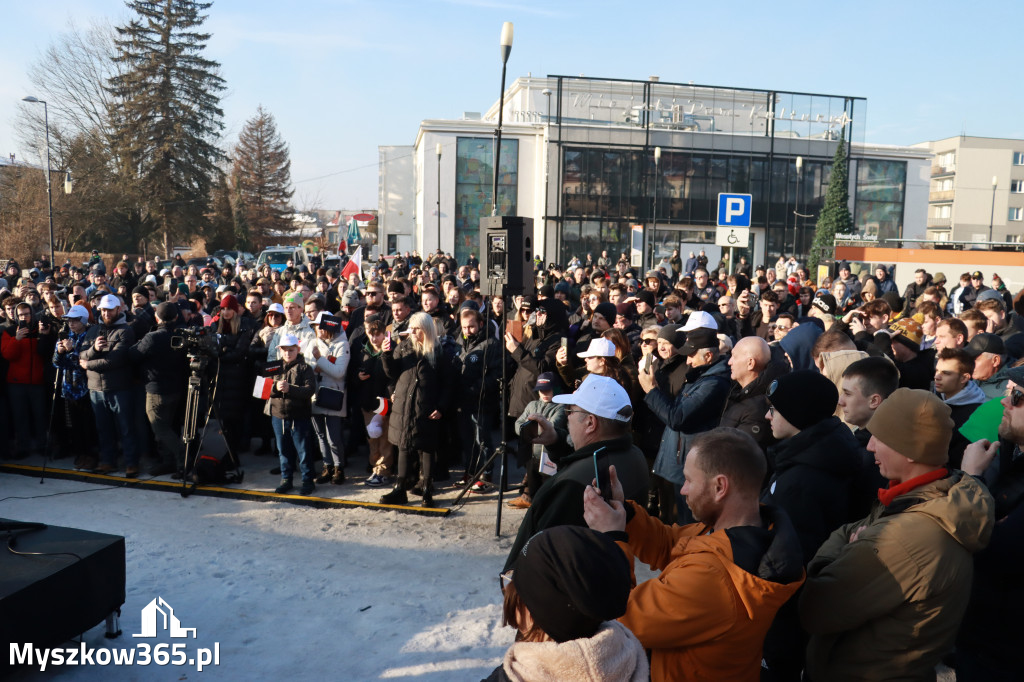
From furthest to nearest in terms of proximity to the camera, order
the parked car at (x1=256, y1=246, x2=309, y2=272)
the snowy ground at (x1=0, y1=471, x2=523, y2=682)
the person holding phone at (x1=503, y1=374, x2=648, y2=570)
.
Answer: the parked car at (x1=256, y1=246, x2=309, y2=272) → the snowy ground at (x1=0, y1=471, x2=523, y2=682) → the person holding phone at (x1=503, y1=374, x2=648, y2=570)

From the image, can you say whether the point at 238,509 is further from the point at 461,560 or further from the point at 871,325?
the point at 871,325

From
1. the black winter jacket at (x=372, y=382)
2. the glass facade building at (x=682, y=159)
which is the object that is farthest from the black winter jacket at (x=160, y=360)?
the glass facade building at (x=682, y=159)

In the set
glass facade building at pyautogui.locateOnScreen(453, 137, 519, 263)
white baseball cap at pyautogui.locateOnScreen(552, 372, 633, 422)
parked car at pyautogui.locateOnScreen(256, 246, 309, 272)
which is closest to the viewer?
white baseball cap at pyautogui.locateOnScreen(552, 372, 633, 422)

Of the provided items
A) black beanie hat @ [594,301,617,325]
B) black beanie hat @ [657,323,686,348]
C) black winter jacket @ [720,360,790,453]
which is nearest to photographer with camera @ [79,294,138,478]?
black beanie hat @ [594,301,617,325]

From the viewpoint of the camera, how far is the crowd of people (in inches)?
91.0

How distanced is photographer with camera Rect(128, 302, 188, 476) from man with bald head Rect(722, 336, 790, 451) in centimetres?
600

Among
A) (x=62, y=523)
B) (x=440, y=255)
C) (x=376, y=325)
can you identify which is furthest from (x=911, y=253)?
(x=62, y=523)

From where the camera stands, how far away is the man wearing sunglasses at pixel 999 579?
2.93 meters

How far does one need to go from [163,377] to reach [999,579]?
762cm

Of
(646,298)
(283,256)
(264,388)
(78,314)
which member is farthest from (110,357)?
(283,256)

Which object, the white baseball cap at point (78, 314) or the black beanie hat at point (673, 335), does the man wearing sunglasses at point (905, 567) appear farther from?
the white baseball cap at point (78, 314)

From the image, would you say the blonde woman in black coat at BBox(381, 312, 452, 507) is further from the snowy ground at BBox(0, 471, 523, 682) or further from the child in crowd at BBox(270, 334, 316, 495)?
the child in crowd at BBox(270, 334, 316, 495)

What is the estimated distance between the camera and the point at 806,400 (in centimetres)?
335

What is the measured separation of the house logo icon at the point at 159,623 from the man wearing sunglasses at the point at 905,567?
3.98 metres
